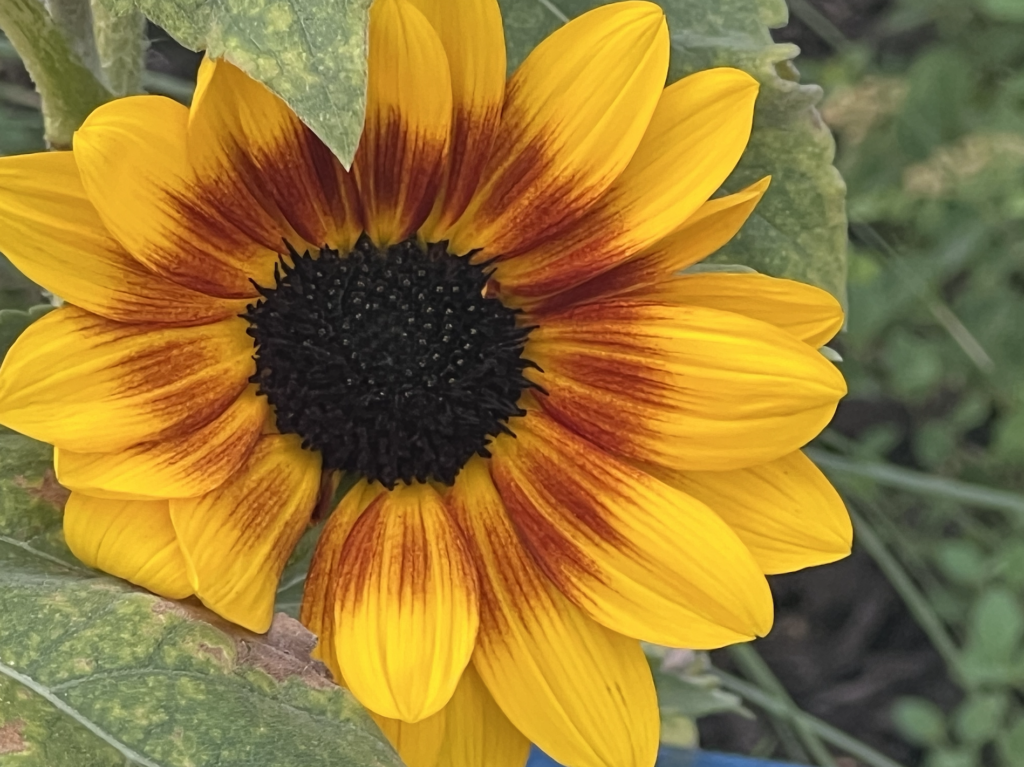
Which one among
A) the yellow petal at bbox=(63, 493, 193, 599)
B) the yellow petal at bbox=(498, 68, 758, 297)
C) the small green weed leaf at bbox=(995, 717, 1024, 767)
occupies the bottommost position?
the small green weed leaf at bbox=(995, 717, 1024, 767)

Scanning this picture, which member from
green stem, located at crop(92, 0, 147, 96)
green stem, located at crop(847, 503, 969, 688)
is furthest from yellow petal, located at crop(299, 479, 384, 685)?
green stem, located at crop(847, 503, 969, 688)

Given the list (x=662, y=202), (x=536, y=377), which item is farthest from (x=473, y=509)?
(x=662, y=202)

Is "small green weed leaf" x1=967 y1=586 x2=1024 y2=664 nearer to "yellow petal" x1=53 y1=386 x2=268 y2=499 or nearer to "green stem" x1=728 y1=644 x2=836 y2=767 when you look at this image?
"green stem" x1=728 y1=644 x2=836 y2=767

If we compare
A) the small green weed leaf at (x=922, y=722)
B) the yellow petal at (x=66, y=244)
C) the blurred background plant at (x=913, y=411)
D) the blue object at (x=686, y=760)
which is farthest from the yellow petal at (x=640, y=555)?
the small green weed leaf at (x=922, y=722)

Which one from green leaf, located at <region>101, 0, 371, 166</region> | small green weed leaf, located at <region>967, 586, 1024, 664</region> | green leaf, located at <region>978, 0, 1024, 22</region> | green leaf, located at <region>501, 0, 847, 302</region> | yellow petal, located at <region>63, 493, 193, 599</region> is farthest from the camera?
small green weed leaf, located at <region>967, 586, 1024, 664</region>

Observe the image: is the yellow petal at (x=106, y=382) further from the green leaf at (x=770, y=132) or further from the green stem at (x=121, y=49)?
the green leaf at (x=770, y=132)
